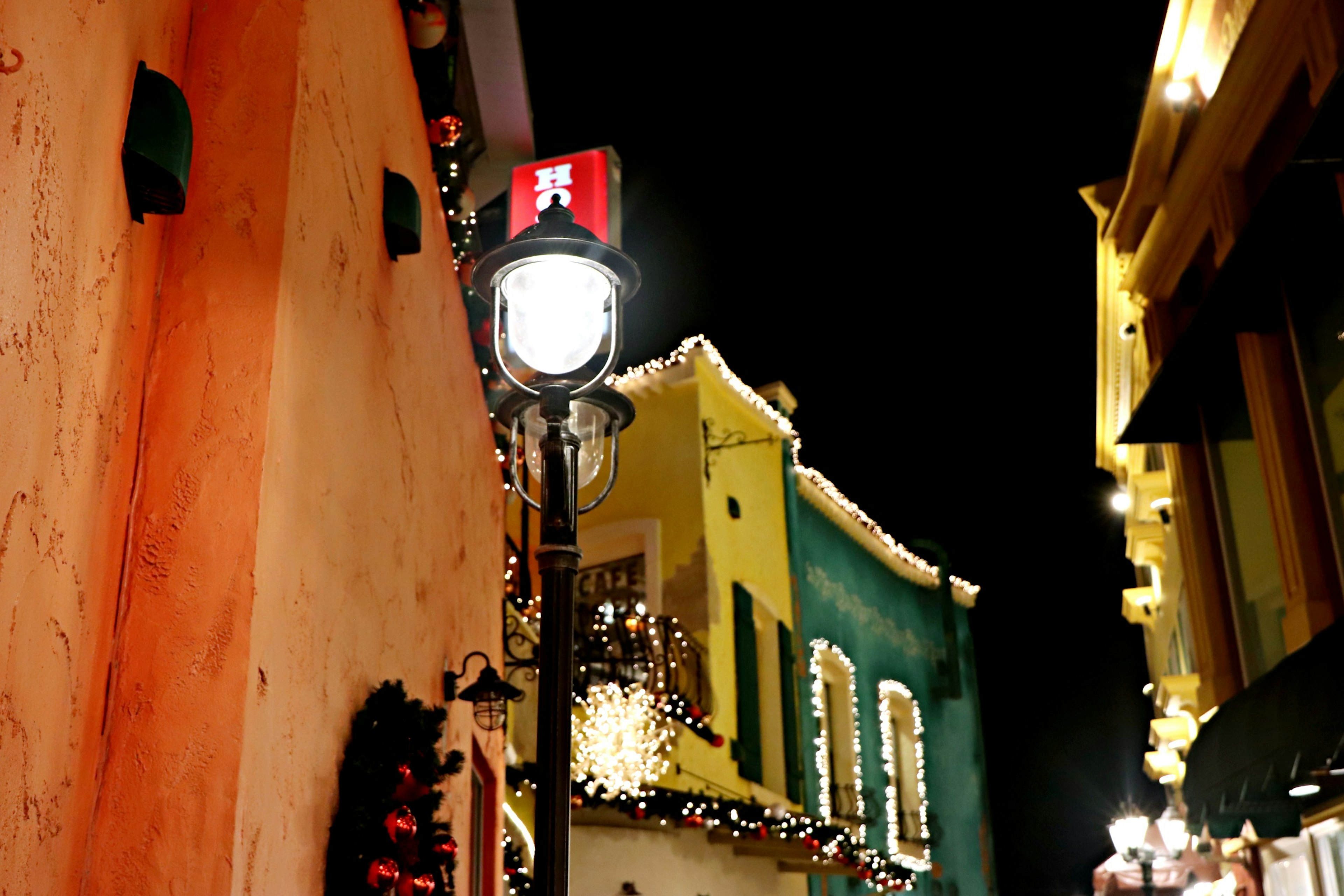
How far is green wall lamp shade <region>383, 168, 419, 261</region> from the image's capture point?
3.97 m

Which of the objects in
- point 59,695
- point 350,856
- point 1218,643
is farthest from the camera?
point 1218,643

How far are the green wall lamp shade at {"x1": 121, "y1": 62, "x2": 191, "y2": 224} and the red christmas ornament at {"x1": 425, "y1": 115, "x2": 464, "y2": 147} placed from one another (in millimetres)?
2709

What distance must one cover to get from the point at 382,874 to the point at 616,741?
7.44 metres

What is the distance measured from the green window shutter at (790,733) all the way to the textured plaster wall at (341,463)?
10.2m

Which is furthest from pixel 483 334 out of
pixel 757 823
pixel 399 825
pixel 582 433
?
pixel 757 823

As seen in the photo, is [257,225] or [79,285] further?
[257,225]

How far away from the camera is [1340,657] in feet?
21.1

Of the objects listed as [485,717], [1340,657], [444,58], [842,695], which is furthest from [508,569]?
[842,695]

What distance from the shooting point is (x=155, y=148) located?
7.91 feet

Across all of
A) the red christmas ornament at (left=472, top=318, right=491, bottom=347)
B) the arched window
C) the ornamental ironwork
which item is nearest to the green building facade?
the arched window

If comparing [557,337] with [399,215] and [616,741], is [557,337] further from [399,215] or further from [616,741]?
[616,741]

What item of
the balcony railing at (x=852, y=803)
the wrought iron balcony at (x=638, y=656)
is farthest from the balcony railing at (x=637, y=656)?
the balcony railing at (x=852, y=803)

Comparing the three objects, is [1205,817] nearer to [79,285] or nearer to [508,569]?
[508,569]

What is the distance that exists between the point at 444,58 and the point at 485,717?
3325mm
